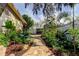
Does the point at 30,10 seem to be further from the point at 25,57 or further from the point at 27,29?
the point at 25,57

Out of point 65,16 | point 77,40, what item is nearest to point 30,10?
point 65,16

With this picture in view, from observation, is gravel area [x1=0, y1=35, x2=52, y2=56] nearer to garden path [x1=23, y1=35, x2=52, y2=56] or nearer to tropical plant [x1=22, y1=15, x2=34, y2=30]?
garden path [x1=23, y1=35, x2=52, y2=56]

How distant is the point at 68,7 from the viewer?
8.22ft

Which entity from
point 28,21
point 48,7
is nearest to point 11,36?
point 28,21

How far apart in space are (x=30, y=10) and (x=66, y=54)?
A: 1.82 ft

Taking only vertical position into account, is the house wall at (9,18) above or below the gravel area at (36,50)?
above

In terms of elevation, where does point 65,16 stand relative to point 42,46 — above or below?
above

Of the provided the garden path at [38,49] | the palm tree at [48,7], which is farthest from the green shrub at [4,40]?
the palm tree at [48,7]

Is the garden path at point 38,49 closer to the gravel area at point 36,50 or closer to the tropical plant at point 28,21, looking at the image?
the gravel area at point 36,50

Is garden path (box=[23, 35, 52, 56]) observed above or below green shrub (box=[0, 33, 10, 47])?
below

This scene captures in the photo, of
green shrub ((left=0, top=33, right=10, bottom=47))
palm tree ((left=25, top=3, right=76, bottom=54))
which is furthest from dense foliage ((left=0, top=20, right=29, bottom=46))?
→ palm tree ((left=25, top=3, right=76, bottom=54))

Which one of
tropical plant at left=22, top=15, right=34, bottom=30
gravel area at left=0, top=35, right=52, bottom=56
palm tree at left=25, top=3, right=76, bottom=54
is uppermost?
palm tree at left=25, top=3, right=76, bottom=54

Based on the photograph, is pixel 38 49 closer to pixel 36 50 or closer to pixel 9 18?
pixel 36 50

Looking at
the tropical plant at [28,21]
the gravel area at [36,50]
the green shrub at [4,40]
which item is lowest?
the gravel area at [36,50]
